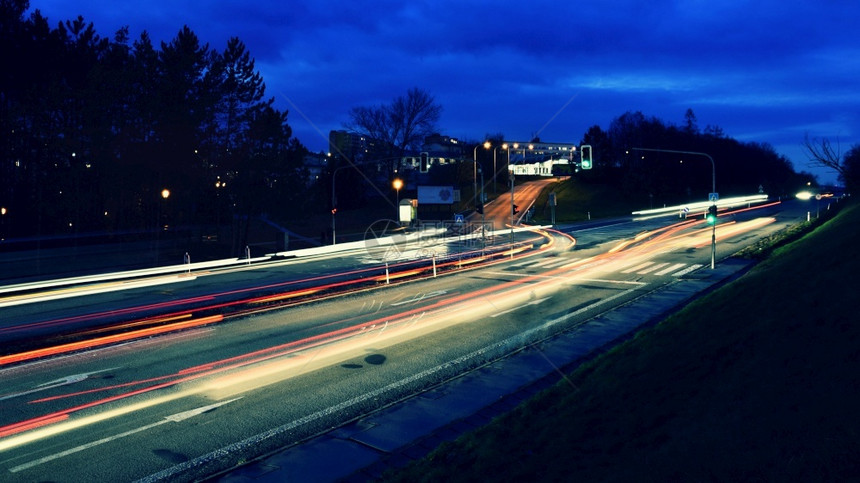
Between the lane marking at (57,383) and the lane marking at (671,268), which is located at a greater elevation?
the lane marking at (671,268)

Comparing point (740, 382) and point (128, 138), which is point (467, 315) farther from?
point (128, 138)

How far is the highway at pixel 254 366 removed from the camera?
816 centimetres

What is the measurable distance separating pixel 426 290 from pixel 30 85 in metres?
47.1

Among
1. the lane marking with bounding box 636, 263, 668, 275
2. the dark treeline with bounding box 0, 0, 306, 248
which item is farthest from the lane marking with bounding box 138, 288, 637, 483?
the dark treeline with bounding box 0, 0, 306, 248

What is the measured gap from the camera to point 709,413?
6461mm

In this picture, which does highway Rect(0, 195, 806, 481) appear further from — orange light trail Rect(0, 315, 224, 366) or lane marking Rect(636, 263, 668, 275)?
lane marking Rect(636, 263, 668, 275)

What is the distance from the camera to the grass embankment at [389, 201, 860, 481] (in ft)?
17.2

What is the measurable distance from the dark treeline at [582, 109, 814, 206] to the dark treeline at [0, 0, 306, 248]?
61086 millimetres

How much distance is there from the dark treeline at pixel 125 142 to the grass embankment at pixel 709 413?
119ft

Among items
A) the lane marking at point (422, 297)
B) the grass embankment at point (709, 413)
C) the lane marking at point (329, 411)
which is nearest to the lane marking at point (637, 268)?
the lane marking at point (422, 297)

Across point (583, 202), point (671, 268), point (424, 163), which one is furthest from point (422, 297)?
point (583, 202)

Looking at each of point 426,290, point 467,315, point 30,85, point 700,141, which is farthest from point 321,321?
point 700,141

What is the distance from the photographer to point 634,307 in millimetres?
17281

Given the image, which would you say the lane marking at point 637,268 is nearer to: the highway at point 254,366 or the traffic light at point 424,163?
the highway at point 254,366
